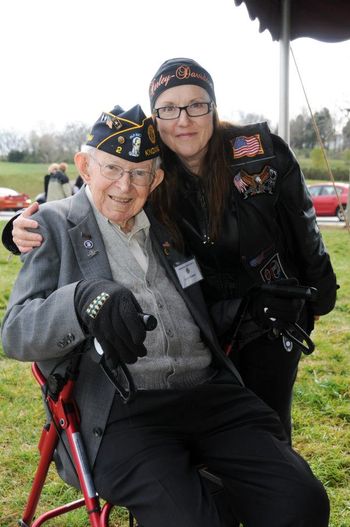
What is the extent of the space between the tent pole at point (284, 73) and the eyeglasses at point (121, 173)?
1823mm

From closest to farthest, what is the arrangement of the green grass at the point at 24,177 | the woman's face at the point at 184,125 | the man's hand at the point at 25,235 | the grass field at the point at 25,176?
the man's hand at the point at 25,235
the woman's face at the point at 184,125
the grass field at the point at 25,176
the green grass at the point at 24,177

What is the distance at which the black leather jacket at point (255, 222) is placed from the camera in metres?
2.25

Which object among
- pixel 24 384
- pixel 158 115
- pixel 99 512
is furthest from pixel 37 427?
pixel 158 115

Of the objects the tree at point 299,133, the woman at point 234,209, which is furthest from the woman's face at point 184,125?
the tree at point 299,133

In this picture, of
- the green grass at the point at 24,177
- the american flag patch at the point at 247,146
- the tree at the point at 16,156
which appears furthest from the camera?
the tree at the point at 16,156

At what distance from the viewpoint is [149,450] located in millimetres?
1729

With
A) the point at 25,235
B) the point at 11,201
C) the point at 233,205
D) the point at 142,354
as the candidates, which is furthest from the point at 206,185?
the point at 11,201

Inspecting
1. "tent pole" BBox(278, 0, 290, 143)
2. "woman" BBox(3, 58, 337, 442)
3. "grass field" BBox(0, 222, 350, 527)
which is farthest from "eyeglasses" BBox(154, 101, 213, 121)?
"grass field" BBox(0, 222, 350, 527)

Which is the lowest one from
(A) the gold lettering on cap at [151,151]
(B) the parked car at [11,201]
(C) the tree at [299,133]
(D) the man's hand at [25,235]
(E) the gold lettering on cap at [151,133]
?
(B) the parked car at [11,201]

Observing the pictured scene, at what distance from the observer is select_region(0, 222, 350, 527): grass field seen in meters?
2.74

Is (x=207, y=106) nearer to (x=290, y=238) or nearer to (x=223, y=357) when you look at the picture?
(x=290, y=238)

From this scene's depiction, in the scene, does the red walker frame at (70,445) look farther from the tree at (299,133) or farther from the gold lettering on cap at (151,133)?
the tree at (299,133)

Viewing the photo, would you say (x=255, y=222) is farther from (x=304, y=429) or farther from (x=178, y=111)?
(x=304, y=429)

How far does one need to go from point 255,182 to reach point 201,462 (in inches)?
41.7
